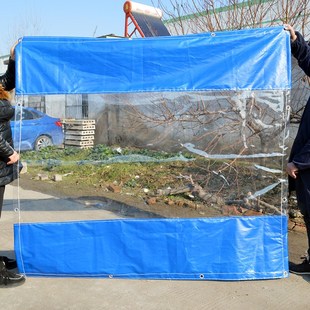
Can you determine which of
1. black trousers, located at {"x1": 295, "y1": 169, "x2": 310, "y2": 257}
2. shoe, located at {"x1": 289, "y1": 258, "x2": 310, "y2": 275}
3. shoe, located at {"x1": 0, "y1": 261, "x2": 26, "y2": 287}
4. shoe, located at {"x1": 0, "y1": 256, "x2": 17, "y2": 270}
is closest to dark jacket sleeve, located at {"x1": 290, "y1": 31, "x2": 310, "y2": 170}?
black trousers, located at {"x1": 295, "y1": 169, "x2": 310, "y2": 257}

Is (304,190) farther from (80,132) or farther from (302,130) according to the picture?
(80,132)

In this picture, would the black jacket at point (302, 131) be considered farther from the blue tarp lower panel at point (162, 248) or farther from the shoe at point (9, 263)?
the shoe at point (9, 263)

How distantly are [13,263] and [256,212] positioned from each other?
2453 millimetres

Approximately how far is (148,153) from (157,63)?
35.5 inches

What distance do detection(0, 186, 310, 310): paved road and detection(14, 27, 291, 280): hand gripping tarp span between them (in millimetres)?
90

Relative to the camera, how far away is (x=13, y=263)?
13.1 feet

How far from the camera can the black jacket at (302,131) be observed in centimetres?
352

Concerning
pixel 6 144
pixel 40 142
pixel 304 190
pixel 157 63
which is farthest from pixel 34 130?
pixel 304 190

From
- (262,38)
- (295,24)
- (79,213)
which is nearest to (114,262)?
(79,213)

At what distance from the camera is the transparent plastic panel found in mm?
3654

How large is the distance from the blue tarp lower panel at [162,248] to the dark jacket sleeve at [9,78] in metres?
1.31

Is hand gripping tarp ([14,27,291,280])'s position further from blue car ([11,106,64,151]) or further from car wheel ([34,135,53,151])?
car wheel ([34,135,53,151])

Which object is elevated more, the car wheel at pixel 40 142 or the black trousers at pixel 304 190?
the car wheel at pixel 40 142

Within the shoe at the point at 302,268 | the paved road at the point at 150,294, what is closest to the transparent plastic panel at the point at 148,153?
the paved road at the point at 150,294
